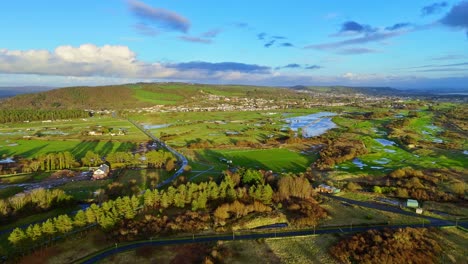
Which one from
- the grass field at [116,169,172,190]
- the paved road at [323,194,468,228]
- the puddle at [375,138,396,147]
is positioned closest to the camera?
the paved road at [323,194,468,228]

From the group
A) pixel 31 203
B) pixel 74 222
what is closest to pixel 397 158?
pixel 74 222

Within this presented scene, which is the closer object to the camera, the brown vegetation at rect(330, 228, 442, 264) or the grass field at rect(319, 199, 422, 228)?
the brown vegetation at rect(330, 228, 442, 264)

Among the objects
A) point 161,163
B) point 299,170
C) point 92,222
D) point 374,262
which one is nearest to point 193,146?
point 161,163

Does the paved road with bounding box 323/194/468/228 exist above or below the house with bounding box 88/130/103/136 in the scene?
below

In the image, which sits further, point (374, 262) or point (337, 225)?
point (337, 225)

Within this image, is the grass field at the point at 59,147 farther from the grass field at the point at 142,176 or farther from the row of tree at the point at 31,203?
the row of tree at the point at 31,203

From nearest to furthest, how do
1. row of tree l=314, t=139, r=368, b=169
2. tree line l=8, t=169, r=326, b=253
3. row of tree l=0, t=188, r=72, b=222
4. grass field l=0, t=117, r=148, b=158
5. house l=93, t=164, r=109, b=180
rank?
tree line l=8, t=169, r=326, b=253 → row of tree l=0, t=188, r=72, b=222 → house l=93, t=164, r=109, b=180 → row of tree l=314, t=139, r=368, b=169 → grass field l=0, t=117, r=148, b=158

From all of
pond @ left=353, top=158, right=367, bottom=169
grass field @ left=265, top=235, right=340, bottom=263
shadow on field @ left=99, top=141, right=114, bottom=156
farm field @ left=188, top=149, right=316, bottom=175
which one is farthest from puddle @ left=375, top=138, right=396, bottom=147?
shadow on field @ left=99, top=141, right=114, bottom=156

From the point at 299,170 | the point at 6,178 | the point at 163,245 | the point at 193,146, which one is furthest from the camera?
the point at 193,146

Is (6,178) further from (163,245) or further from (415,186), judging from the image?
(415,186)

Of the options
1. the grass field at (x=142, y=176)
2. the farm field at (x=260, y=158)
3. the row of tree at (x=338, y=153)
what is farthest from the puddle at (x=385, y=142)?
the grass field at (x=142, y=176)

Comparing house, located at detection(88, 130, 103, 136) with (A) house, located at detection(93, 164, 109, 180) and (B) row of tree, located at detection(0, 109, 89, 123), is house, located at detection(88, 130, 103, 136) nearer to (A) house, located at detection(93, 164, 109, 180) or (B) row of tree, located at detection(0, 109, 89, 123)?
(A) house, located at detection(93, 164, 109, 180)
